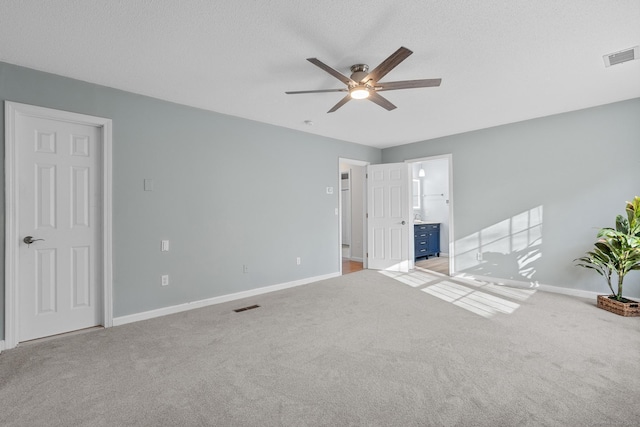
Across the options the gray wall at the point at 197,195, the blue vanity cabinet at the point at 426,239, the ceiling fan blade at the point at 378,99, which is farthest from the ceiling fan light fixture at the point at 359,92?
the blue vanity cabinet at the point at 426,239

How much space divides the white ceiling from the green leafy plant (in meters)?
1.48

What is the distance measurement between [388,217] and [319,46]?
13.2 feet

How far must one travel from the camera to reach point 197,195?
3.78m


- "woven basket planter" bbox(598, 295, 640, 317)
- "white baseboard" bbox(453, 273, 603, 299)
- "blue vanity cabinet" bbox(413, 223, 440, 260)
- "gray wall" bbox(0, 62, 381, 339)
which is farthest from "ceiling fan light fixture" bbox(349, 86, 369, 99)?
"blue vanity cabinet" bbox(413, 223, 440, 260)

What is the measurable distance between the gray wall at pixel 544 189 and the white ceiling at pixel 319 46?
502 mm

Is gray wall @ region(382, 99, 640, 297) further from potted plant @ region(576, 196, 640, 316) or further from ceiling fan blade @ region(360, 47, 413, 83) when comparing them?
ceiling fan blade @ region(360, 47, 413, 83)

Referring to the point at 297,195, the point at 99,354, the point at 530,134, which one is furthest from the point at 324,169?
the point at 99,354

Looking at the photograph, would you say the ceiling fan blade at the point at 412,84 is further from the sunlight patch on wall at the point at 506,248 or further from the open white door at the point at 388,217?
the open white door at the point at 388,217

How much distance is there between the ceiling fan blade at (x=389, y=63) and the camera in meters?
2.06

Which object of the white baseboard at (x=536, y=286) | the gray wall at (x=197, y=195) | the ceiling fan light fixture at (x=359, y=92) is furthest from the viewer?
the white baseboard at (x=536, y=286)

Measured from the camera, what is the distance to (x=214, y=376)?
214 centimetres

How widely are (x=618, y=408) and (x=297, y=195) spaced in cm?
408

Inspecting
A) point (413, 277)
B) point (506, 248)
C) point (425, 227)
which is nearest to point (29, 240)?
point (413, 277)

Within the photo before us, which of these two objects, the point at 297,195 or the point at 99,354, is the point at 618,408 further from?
the point at 297,195
